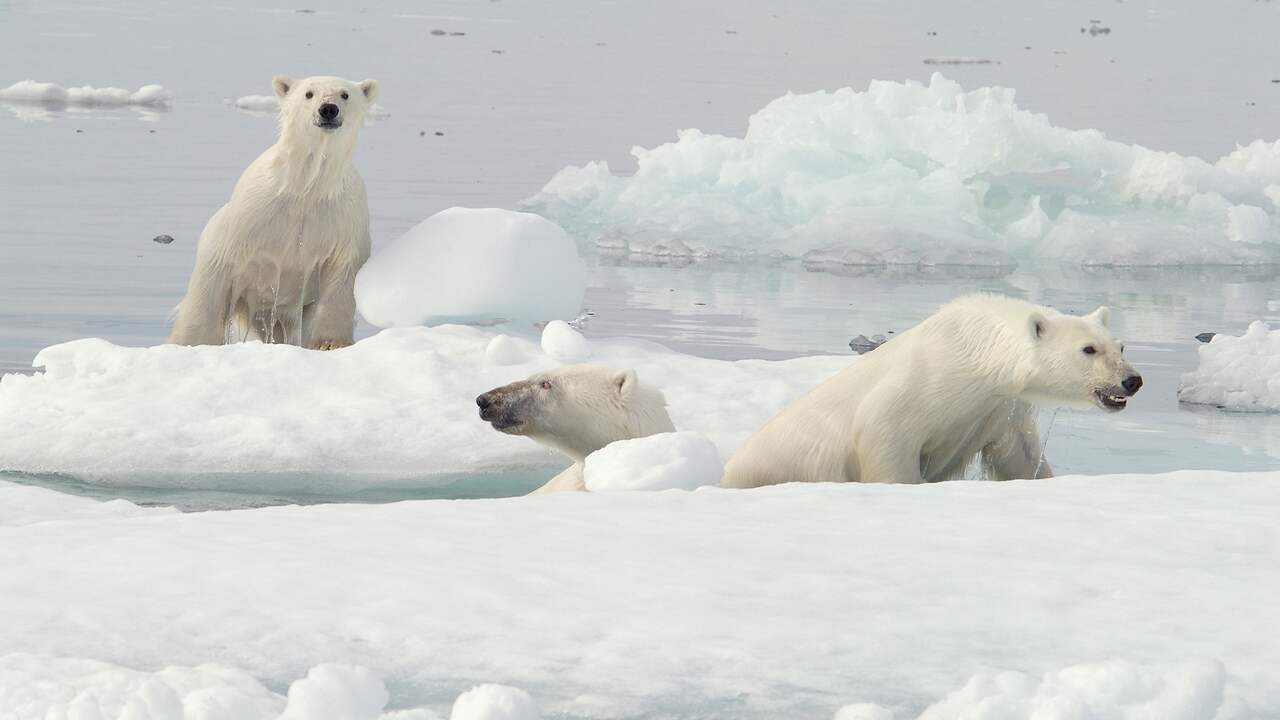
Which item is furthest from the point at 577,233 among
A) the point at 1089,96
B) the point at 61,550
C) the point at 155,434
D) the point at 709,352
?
the point at 1089,96

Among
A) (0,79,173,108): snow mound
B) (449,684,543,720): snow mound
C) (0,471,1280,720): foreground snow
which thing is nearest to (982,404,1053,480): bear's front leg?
(0,471,1280,720): foreground snow

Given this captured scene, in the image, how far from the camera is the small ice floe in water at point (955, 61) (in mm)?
33031

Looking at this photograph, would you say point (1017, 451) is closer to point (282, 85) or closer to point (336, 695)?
point (336, 695)

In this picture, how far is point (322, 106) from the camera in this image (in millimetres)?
7914

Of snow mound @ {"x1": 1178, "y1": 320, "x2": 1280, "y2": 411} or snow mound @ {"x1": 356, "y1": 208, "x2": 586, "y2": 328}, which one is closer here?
snow mound @ {"x1": 356, "y1": 208, "x2": 586, "y2": 328}

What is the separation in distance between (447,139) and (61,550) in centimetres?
1695

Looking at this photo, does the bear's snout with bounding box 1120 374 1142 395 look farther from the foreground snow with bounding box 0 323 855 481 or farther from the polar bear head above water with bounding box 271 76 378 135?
the polar bear head above water with bounding box 271 76 378 135

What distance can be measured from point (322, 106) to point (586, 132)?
13433 millimetres

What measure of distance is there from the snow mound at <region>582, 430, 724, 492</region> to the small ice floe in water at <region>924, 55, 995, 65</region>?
2855cm

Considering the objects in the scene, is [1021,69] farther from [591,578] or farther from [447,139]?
[591,578]

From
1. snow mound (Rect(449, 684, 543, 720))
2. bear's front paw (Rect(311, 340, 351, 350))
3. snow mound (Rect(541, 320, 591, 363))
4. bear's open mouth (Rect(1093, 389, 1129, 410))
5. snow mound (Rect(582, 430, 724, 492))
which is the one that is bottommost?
bear's front paw (Rect(311, 340, 351, 350))

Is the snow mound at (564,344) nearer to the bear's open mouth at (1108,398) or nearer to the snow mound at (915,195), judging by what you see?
the bear's open mouth at (1108,398)

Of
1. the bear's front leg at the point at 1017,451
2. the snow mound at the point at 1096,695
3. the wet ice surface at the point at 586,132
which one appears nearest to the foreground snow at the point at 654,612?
the snow mound at the point at 1096,695

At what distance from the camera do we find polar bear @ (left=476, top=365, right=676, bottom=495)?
589cm
